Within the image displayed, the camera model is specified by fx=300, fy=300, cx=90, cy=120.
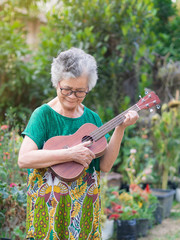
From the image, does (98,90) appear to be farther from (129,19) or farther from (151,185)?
(151,185)

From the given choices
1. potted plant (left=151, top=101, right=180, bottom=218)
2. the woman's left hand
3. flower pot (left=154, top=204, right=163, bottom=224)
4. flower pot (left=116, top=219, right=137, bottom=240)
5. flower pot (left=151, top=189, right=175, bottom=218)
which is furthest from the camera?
potted plant (left=151, top=101, right=180, bottom=218)

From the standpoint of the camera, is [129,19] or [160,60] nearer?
[129,19]

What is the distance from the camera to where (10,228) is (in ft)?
8.03

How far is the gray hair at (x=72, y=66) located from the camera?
1529 mm

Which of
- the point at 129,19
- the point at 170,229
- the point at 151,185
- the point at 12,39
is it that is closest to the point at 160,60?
the point at 129,19

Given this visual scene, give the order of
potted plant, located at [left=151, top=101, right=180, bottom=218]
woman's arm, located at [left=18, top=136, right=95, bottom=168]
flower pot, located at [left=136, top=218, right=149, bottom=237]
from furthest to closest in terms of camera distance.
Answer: potted plant, located at [left=151, top=101, right=180, bottom=218] < flower pot, located at [left=136, top=218, right=149, bottom=237] < woman's arm, located at [left=18, top=136, right=95, bottom=168]

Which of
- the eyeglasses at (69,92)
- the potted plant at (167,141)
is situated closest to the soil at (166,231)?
the potted plant at (167,141)

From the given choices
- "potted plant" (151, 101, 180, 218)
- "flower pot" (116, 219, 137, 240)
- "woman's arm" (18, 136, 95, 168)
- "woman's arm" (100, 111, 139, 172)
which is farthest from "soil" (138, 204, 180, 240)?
"woman's arm" (18, 136, 95, 168)

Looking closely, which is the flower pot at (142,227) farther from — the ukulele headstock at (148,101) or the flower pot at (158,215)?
the ukulele headstock at (148,101)

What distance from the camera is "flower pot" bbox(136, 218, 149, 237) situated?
3678 mm

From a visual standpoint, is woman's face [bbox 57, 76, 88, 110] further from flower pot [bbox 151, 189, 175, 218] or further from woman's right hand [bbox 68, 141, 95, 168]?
flower pot [bbox 151, 189, 175, 218]

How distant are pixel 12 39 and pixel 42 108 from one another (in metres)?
3.85

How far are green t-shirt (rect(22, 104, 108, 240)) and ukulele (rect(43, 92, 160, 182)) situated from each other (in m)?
0.05

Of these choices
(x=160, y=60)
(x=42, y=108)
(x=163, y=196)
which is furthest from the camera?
(x=160, y=60)
